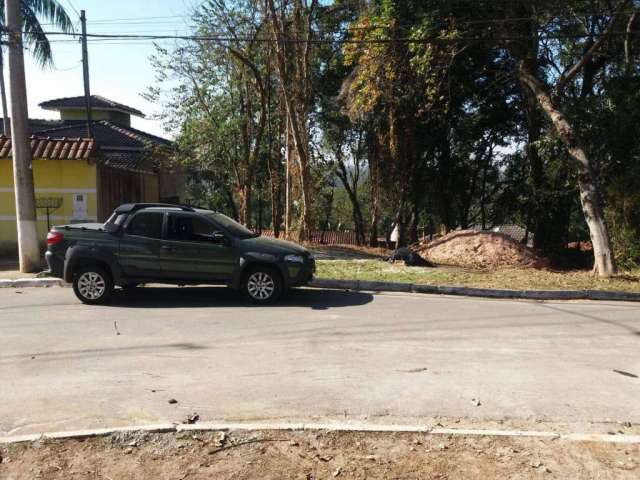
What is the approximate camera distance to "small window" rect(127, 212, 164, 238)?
9164mm

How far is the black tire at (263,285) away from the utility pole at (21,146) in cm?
621

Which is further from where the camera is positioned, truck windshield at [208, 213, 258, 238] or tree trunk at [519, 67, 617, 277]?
tree trunk at [519, 67, 617, 277]

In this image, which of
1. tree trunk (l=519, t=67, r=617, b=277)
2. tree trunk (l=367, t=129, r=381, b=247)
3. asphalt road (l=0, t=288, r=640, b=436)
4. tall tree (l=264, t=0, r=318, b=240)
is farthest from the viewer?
tree trunk (l=367, t=129, r=381, b=247)

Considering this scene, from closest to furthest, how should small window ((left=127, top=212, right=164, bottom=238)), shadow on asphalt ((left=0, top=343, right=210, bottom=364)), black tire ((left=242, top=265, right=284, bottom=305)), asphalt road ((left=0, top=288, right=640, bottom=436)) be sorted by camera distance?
asphalt road ((left=0, top=288, right=640, bottom=436)) < shadow on asphalt ((left=0, top=343, right=210, bottom=364)) < black tire ((left=242, top=265, right=284, bottom=305)) < small window ((left=127, top=212, right=164, bottom=238))

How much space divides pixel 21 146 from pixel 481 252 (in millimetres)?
12020

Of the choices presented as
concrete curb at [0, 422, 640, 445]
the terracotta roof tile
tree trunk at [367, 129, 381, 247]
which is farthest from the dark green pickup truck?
tree trunk at [367, 129, 381, 247]

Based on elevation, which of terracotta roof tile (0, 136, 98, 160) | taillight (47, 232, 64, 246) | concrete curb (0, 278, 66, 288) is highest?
terracotta roof tile (0, 136, 98, 160)

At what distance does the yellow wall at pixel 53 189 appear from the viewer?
1478 cm

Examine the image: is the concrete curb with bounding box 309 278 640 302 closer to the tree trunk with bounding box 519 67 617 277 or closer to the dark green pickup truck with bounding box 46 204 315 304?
the tree trunk with bounding box 519 67 617 277

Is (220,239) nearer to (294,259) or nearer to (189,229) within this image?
(189,229)

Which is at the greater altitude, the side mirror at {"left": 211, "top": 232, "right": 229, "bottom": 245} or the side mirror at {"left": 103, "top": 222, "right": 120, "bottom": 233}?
Answer: the side mirror at {"left": 103, "top": 222, "right": 120, "bottom": 233}

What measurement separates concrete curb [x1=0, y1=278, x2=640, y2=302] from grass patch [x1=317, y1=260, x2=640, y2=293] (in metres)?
0.29

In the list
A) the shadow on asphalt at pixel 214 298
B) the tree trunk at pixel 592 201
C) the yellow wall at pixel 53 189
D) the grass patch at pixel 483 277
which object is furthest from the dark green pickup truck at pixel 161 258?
the tree trunk at pixel 592 201

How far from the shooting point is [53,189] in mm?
14883
